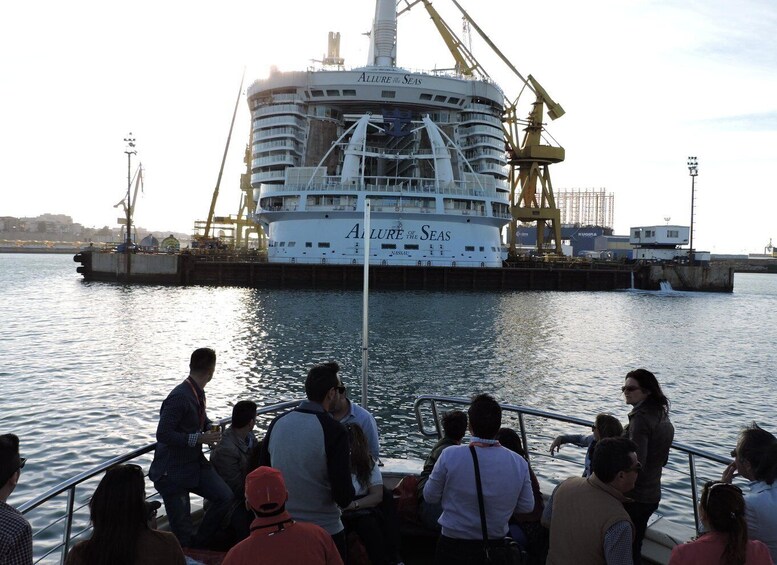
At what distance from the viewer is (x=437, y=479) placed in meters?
4.25

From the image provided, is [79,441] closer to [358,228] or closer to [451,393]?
[451,393]

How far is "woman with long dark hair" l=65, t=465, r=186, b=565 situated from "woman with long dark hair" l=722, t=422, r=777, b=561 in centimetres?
318

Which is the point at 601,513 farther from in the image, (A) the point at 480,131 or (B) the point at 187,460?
(A) the point at 480,131

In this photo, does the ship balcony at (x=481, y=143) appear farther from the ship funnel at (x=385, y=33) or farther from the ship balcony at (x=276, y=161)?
the ship balcony at (x=276, y=161)

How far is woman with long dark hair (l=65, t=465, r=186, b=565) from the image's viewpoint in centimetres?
306

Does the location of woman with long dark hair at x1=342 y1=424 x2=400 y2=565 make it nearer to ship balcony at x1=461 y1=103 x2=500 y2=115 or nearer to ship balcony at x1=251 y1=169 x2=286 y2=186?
ship balcony at x1=251 y1=169 x2=286 y2=186

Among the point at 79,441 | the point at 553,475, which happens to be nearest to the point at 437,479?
the point at 553,475

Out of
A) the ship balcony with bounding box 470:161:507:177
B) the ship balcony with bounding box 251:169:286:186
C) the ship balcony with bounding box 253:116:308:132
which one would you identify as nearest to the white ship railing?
the ship balcony with bounding box 251:169:286:186

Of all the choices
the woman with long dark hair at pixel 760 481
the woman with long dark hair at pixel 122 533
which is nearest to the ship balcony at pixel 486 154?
the woman with long dark hair at pixel 760 481

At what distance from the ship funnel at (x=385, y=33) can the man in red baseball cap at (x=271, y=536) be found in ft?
231

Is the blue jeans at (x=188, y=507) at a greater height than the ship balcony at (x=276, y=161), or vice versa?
the ship balcony at (x=276, y=161)

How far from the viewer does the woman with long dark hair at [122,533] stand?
306cm

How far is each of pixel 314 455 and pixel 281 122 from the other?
65901 mm

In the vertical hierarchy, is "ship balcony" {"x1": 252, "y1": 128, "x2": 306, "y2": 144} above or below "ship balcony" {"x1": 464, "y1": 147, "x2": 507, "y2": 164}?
above
